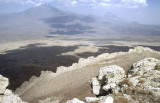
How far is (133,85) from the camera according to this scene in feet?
64.2

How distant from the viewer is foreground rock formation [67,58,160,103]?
15.7 metres

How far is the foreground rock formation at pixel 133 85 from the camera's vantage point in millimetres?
15712

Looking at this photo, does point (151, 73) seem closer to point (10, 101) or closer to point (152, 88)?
point (152, 88)

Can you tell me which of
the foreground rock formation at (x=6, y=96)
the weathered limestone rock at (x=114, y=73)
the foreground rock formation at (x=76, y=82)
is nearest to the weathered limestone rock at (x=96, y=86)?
the foreground rock formation at (x=76, y=82)

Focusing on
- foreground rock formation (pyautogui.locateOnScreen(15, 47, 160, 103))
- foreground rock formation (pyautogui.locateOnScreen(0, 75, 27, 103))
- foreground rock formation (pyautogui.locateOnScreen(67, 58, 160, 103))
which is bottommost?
foreground rock formation (pyautogui.locateOnScreen(15, 47, 160, 103))

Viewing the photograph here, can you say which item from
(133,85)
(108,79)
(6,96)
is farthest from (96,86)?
(6,96)

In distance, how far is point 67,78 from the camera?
134 ft

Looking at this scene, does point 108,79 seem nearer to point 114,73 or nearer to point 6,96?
point 114,73

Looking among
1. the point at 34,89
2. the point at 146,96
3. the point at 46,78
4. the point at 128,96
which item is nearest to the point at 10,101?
the point at 128,96

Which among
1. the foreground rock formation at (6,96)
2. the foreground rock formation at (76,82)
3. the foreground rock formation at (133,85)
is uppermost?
the foreground rock formation at (133,85)

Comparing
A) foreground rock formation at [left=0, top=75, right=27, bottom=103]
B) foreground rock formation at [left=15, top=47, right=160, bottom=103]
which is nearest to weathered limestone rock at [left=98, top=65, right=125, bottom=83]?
foreground rock formation at [left=15, top=47, right=160, bottom=103]

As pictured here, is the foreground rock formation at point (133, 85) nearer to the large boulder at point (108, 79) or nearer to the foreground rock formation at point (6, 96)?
the large boulder at point (108, 79)

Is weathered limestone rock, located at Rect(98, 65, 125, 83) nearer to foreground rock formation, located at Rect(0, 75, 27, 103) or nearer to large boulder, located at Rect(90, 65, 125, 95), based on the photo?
large boulder, located at Rect(90, 65, 125, 95)

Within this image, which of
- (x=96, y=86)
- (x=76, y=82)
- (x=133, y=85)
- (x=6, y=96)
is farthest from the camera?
(x=76, y=82)
